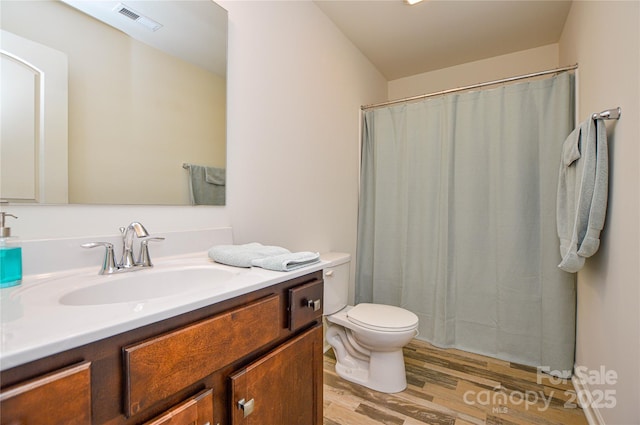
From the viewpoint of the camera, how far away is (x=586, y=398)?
1.51 m

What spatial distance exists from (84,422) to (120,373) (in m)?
0.08

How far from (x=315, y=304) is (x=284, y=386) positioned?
0.88 feet

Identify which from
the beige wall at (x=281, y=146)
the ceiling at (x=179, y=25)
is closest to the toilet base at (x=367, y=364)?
the beige wall at (x=281, y=146)

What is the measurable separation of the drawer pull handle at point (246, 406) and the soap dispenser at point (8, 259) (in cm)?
63

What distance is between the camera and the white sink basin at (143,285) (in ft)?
2.58

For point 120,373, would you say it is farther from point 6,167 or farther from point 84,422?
point 6,167

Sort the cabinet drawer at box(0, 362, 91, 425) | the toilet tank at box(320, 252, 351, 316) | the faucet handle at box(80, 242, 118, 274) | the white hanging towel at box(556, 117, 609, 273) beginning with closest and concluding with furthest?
the cabinet drawer at box(0, 362, 91, 425), the faucet handle at box(80, 242, 118, 274), the white hanging towel at box(556, 117, 609, 273), the toilet tank at box(320, 252, 351, 316)

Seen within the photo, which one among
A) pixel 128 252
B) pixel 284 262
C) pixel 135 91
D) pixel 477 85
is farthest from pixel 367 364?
pixel 477 85

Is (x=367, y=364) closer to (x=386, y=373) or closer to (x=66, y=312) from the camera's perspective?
(x=386, y=373)

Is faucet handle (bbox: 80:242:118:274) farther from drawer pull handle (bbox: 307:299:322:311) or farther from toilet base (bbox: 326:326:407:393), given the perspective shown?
toilet base (bbox: 326:326:407:393)

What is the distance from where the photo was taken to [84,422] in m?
0.49

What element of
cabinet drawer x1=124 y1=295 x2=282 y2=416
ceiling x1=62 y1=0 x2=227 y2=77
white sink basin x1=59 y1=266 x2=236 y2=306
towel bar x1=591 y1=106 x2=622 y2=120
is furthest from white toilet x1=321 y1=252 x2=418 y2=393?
towel bar x1=591 y1=106 x2=622 y2=120

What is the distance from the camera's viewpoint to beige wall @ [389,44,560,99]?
245cm

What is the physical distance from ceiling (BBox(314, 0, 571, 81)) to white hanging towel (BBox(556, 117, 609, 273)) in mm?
1118
